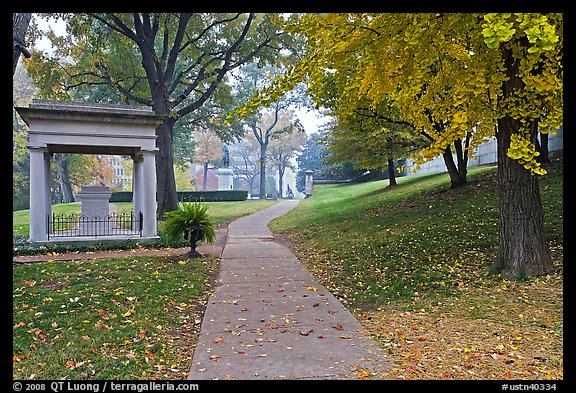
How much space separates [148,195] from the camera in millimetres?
11617

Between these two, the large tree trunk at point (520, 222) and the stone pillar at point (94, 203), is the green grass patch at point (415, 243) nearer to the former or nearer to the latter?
the large tree trunk at point (520, 222)

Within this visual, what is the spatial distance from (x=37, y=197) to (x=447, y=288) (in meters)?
9.90

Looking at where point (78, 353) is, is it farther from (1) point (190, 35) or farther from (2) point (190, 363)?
(1) point (190, 35)

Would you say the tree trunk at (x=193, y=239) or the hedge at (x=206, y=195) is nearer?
the tree trunk at (x=193, y=239)

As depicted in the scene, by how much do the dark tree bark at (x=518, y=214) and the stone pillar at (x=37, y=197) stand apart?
A: 1049 cm

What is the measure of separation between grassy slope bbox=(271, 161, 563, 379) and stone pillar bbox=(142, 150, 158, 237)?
4153 millimetres

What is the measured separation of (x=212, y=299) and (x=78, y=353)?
2243 millimetres

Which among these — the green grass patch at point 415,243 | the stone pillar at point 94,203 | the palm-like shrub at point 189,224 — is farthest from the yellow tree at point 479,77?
the stone pillar at point 94,203

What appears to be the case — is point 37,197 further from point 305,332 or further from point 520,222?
point 520,222

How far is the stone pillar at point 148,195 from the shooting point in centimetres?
1152

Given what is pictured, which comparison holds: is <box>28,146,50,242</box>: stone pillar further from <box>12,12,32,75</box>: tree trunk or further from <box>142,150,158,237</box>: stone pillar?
<box>12,12,32,75</box>: tree trunk

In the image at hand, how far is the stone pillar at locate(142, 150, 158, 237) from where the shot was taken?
1152cm

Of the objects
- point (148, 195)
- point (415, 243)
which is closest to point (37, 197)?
point (148, 195)
